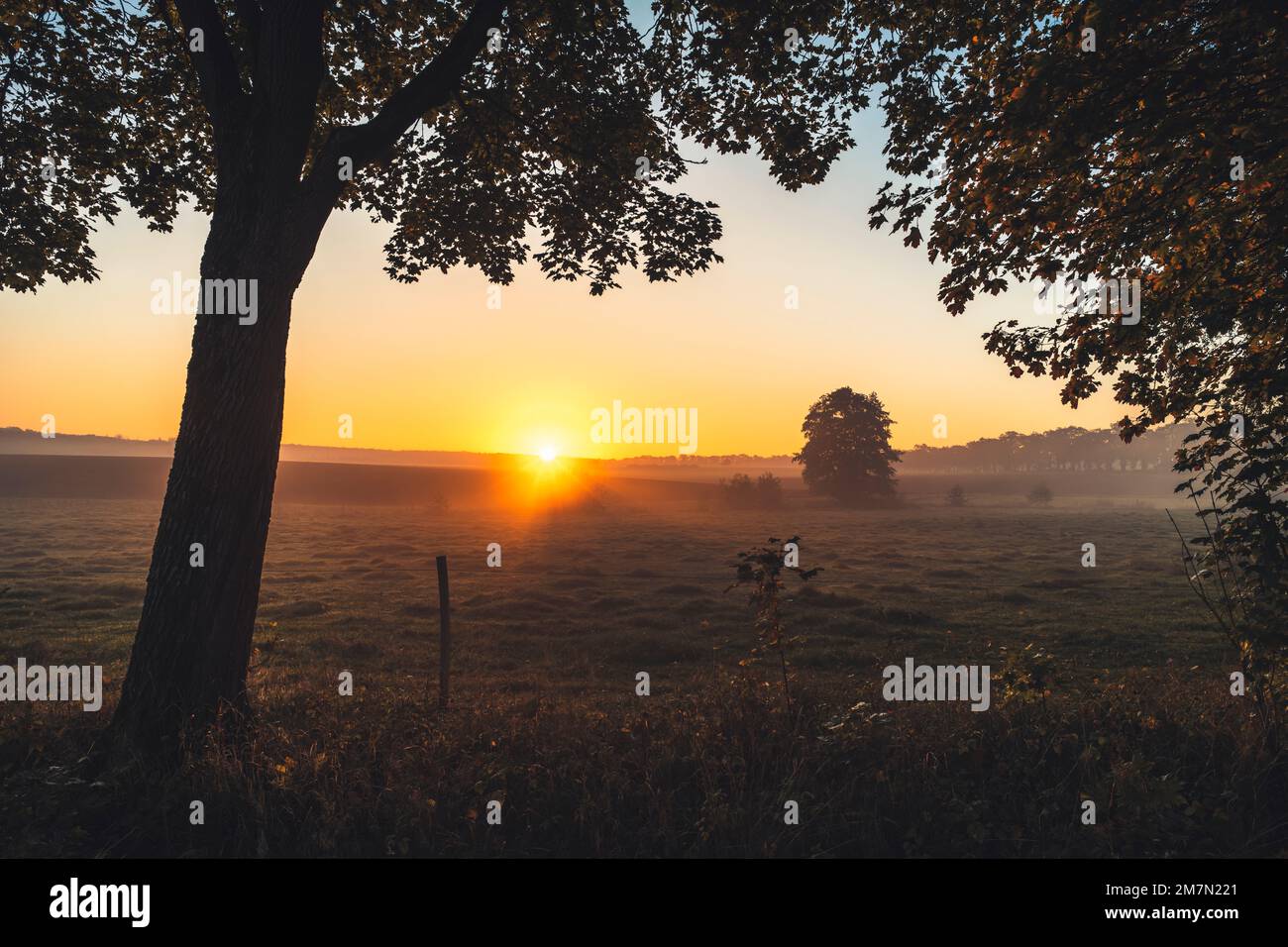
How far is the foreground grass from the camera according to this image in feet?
13.2

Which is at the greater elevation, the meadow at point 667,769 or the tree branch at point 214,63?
the tree branch at point 214,63

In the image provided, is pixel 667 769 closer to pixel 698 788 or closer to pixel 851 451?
pixel 698 788

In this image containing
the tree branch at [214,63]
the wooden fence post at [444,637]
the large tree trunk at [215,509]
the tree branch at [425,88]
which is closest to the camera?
the large tree trunk at [215,509]

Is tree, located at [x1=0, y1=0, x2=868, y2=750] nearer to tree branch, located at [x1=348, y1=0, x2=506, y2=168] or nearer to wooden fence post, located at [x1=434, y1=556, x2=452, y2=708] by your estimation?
tree branch, located at [x1=348, y1=0, x2=506, y2=168]

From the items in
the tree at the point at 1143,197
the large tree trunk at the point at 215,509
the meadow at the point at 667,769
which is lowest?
the meadow at the point at 667,769

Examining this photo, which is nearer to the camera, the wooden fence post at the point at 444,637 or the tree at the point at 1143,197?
the tree at the point at 1143,197

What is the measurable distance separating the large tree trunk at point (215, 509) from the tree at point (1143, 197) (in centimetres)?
666

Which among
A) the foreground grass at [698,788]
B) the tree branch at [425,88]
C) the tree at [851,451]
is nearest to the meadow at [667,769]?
the foreground grass at [698,788]

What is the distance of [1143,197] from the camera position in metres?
6.37

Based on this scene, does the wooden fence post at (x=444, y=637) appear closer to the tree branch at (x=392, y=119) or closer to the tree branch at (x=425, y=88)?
the tree branch at (x=392, y=119)

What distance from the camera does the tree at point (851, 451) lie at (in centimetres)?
6594

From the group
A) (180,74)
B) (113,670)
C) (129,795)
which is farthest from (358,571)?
(129,795)

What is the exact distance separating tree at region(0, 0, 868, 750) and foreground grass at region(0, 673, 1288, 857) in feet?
3.30
